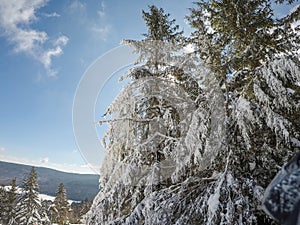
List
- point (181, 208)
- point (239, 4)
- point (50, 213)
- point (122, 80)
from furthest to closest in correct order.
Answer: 1. point (50, 213)
2. point (122, 80)
3. point (239, 4)
4. point (181, 208)

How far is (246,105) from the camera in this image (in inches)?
169

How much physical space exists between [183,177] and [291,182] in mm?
5180

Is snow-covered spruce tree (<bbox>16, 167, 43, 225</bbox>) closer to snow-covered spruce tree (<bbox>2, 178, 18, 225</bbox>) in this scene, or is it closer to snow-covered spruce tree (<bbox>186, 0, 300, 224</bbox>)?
snow-covered spruce tree (<bbox>2, 178, 18, 225</bbox>)

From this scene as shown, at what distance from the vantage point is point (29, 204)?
29375 millimetres

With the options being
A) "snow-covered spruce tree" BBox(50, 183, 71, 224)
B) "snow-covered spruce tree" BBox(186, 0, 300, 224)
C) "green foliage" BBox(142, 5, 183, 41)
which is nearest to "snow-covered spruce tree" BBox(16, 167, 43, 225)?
"snow-covered spruce tree" BBox(50, 183, 71, 224)

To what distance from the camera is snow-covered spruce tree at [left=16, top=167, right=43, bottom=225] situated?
29062 millimetres

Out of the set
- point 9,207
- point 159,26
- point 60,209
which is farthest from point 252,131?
point 60,209

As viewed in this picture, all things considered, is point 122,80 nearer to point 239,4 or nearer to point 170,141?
point 170,141

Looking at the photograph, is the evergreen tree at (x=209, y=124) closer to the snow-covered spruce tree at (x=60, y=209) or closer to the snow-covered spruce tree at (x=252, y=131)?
the snow-covered spruce tree at (x=252, y=131)

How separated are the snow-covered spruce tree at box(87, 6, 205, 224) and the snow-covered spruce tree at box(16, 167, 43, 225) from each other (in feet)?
85.3

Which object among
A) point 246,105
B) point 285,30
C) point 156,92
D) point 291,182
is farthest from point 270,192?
point 285,30

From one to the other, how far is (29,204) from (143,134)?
1097 inches

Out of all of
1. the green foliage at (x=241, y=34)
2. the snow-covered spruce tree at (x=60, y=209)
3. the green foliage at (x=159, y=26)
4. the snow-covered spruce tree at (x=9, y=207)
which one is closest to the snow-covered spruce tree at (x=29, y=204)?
the snow-covered spruce tree at (x=9, y=207)

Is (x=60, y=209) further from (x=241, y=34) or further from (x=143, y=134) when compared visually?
(x=241, y=34)
